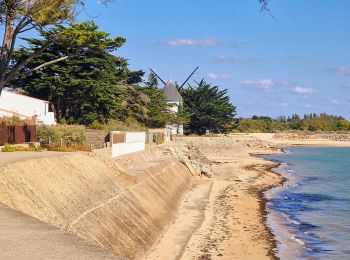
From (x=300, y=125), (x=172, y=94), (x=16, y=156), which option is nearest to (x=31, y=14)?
(x=16, y=156)

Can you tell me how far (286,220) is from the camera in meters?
27.6

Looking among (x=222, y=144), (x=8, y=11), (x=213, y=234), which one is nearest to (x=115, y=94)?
(x=8, y=11)

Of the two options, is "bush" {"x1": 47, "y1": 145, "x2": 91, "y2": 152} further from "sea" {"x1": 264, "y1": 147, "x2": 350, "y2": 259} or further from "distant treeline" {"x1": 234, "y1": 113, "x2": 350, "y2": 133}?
"distant treeline" {"x1": 234, "y1": 113, "x2": 350, "y2": 133}

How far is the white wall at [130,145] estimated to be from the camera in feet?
110

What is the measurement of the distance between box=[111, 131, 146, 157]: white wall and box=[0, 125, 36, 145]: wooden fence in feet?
15.9

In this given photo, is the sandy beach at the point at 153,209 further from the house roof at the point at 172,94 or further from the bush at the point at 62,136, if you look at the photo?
the house roof at the point at 172,94

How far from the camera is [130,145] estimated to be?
38.3 m

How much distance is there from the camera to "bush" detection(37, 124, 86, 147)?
31422 millimetres

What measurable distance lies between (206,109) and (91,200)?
2995 inches

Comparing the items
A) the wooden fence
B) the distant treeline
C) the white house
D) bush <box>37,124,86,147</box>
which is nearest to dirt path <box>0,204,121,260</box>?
the wooden fence

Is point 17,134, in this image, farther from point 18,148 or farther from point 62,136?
point 18,148

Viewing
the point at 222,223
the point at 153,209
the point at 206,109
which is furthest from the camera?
the point at 206,109

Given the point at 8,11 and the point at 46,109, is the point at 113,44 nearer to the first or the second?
the point at 46,109

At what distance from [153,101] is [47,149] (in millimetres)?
37862
